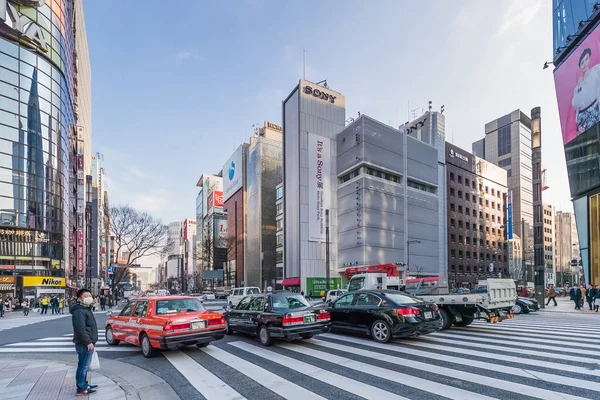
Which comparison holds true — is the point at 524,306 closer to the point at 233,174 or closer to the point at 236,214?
the point at 236,214

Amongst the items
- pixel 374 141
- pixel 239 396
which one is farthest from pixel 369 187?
pixel 239 396

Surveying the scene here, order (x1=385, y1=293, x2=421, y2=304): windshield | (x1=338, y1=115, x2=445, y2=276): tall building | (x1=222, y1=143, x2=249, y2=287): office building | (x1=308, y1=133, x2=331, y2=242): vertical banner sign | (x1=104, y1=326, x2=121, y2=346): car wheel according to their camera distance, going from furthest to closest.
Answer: (x1=222, y1=143, x2=249, y2=287): office building, (x1=308, y1=133, x2=331, y2=242): vertical banner sign, (x1=338, y1=115, x2=445, y2=276): tall building, (x1=104, y1=326, x2=121, y2=346): car wheel, (x1=385, y1=293, x2=421, y2=304): windshield

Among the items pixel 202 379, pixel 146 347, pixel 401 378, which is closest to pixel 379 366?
pixel 401 378

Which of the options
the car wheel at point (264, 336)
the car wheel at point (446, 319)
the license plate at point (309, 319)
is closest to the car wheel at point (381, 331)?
the license plate at point (309, 319)

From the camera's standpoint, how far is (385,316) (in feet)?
34.1

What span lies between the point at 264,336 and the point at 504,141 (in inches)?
4621

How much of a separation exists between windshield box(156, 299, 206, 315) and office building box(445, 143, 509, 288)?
6810 centimetres

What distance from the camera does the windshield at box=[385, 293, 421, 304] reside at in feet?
34.7

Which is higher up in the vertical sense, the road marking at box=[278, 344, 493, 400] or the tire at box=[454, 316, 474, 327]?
the road marking at box=[278, 344, 493, 400]

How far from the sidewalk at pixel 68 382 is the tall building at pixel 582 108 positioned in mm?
38013

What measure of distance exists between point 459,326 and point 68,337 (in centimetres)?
1460

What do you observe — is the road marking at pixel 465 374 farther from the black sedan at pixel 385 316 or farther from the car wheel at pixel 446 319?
the car wheel at pixel 446 319

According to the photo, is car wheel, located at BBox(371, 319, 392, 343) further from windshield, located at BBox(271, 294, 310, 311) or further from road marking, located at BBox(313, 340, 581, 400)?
windshield, located at BBox(271, 294, 310, 311)

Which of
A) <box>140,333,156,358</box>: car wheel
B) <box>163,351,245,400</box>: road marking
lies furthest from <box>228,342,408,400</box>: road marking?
<box>140,333,156,358</box>: car wheel
